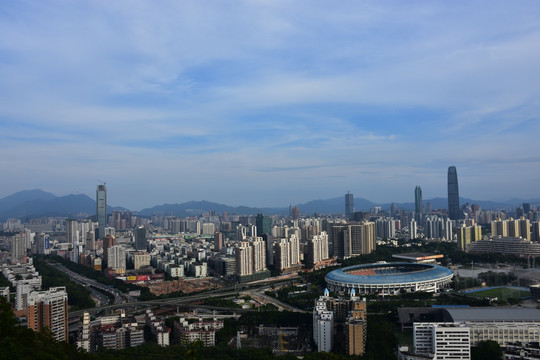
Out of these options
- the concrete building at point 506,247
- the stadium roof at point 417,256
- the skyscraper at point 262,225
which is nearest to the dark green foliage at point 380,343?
the stadium roof at point 417,256

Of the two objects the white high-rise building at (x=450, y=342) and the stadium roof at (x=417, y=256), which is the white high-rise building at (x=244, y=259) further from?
the white high-rise building at (x=450, y=342)

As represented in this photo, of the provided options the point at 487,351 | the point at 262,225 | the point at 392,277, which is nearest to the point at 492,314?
the point at 487,351

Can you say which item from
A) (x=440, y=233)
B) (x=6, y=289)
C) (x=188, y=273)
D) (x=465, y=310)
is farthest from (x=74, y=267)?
(x=440, y=233)

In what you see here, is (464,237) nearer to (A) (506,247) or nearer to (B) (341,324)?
(A) (506,247)

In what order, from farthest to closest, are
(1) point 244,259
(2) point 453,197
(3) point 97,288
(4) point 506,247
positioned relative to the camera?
(2) point 453,197 → (4) point 506,247 → (1) point 244,259 → (3) point 97,288

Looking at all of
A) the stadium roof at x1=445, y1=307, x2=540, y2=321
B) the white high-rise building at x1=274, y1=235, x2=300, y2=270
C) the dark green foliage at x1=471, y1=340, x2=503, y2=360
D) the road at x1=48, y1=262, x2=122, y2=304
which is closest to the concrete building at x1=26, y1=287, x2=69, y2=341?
the road at x1=48, y1=262, x2=122, y2=304

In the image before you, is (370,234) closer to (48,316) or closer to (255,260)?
(255,260)
